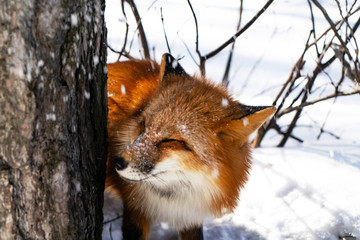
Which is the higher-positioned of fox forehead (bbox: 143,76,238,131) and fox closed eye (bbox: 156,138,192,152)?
fox forehead (bbox: 143,76,238,131)

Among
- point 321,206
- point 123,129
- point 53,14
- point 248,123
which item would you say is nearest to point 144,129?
point 123,129

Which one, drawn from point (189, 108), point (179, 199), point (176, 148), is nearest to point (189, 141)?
point (176, 148)

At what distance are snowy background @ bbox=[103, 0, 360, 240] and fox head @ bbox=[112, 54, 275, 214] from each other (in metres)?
0.57

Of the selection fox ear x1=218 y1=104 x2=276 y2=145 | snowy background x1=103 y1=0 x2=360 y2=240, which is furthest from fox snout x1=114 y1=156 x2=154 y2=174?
snowy background x1=103 y1=0 x2=360 y2=240

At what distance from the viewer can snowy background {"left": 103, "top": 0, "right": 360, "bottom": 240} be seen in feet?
8.56

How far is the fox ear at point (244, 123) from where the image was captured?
72.2 inches

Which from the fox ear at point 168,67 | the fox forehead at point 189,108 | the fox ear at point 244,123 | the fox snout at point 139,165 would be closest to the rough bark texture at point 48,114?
the fox snout at point 139,165

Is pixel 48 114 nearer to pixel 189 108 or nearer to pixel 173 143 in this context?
pixel 173 143

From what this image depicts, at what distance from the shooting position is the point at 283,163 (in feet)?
10.4

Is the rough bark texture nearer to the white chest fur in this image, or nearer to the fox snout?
the fox snout

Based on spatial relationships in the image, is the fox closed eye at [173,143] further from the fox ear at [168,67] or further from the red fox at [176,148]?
the fox ear at [168,67]

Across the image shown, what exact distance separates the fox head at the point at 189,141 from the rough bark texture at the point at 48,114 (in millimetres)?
305

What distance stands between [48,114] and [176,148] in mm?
714

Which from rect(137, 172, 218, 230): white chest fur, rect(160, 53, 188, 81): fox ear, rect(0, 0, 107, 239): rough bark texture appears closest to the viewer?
rect(0, 0, 107, 239): rough bark texture
